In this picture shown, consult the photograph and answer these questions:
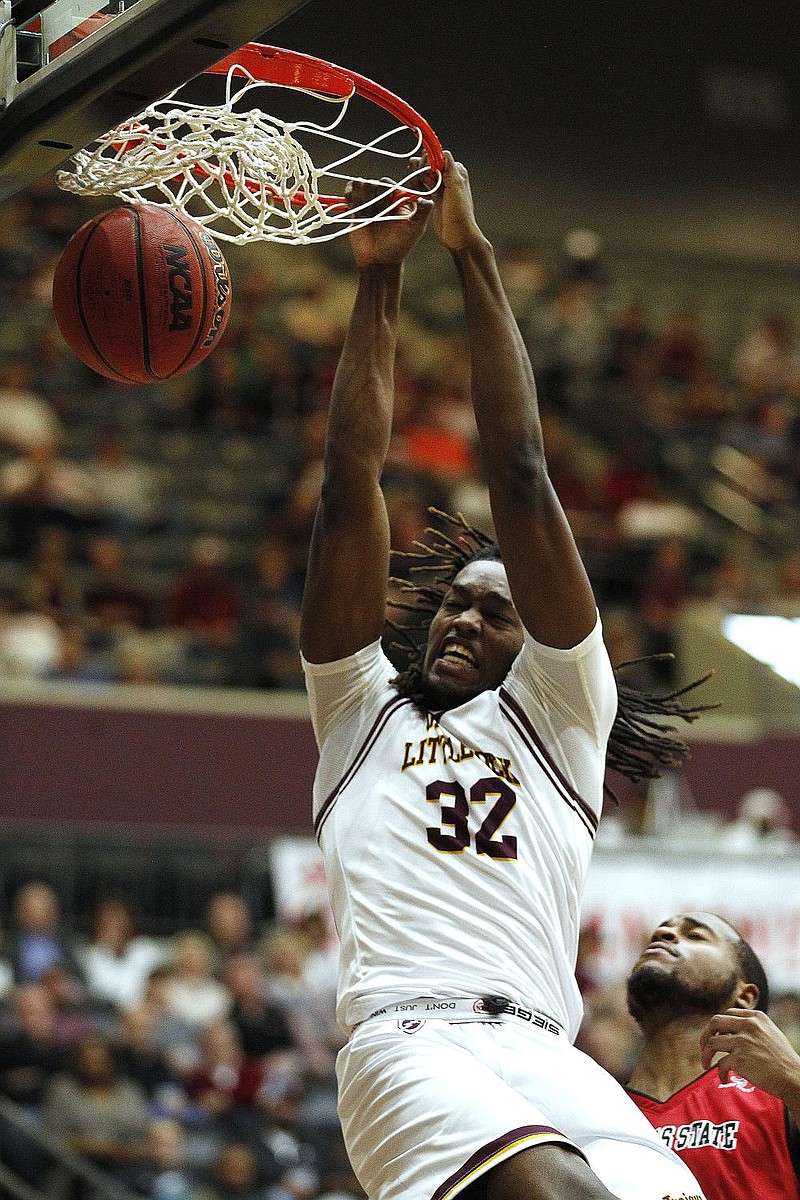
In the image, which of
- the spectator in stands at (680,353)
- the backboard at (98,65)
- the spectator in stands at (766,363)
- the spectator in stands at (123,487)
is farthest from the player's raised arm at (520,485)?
the spectator in stands at (680,353)

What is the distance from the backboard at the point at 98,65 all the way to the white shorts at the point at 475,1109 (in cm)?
210

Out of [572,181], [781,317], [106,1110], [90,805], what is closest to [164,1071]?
[106,1110]

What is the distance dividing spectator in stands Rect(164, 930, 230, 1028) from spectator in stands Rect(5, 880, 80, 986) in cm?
60

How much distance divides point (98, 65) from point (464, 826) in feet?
6.18

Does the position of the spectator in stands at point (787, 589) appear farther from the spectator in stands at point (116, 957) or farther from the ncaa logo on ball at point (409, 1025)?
the ncaa logo on ball at point (409, 1025)

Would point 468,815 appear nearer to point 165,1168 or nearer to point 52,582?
point 165,1168

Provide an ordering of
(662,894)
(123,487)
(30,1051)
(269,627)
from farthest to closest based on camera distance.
→ (123,487), (269,627), (662,894), (30,1051)

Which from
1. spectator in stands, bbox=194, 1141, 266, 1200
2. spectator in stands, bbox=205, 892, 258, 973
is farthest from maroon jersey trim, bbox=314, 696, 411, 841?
spectator in stands, bbox=205, 892, 258, 973

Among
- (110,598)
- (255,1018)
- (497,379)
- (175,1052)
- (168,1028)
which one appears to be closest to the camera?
(497,379)

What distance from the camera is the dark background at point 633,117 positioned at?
11680mm

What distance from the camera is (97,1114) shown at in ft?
35.9

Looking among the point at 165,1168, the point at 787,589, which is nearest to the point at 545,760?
the point at 165,1168

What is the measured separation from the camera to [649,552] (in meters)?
16.7

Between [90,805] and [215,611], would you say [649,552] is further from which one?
[90,805]
